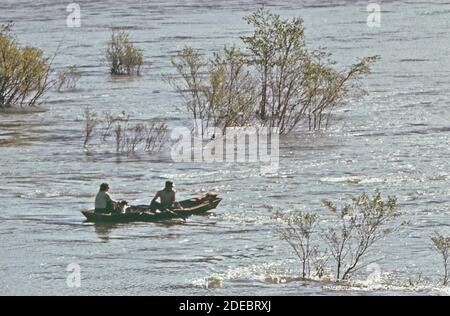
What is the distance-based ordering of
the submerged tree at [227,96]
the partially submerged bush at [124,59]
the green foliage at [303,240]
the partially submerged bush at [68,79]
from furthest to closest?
the partially submerged bush at [124,59] → the partially submerged bush at [68,79] → the submerged tree at [227,96] → the green foliage at [303,240]

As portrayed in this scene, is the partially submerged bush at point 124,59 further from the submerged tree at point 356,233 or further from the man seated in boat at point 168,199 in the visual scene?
the submerged tree at point 356,233

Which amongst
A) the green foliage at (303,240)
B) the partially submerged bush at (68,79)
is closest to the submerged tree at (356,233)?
Result: the green foliage at (303,240)

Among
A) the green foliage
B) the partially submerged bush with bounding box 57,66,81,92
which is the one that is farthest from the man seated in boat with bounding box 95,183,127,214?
the partially submerged bush with bounding box 57,66,81,92

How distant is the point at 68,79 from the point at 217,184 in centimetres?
2395

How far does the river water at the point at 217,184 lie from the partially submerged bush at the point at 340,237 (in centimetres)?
38

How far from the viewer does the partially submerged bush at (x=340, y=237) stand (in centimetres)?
2912

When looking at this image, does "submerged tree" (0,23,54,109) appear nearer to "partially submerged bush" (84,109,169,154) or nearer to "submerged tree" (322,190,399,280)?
"partially submerged bush" (84,109,169,154)

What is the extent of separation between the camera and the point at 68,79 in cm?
6144

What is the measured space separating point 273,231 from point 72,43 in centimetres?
4519

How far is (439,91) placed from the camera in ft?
182

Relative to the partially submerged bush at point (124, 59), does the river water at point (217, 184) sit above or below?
below

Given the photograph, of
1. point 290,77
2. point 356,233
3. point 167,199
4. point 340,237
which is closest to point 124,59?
point 290,77

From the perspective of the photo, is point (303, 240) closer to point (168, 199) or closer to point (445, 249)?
point (445, 249)

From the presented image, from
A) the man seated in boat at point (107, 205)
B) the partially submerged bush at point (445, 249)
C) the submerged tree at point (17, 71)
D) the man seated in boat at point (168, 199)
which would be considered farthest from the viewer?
the submerged tree at point (17, 71)
